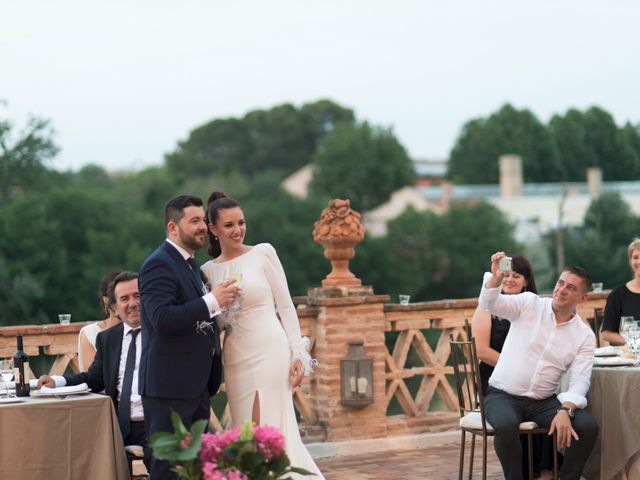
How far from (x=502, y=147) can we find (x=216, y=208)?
55.5 meters

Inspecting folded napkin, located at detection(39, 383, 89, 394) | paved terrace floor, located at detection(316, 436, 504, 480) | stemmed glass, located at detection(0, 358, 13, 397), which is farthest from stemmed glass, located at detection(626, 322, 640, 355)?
stemmed glass, located at detection(0, 358, 13, 397)

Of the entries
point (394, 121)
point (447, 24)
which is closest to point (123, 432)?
point (447, 24)

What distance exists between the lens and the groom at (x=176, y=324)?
4.75m

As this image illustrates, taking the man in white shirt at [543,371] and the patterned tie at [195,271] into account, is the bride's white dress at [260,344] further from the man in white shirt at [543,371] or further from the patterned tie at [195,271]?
the man in white shirt at [543,371]

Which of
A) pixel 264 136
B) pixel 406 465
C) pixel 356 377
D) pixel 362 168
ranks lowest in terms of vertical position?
pixel 406 465

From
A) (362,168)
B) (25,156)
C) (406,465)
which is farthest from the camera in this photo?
(362,168)

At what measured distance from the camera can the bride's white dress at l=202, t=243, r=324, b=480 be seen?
5137 mm

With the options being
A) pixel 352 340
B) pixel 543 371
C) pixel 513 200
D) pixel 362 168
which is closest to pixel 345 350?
pixel 352 340

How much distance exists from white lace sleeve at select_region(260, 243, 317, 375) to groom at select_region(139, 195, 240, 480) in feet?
1.26

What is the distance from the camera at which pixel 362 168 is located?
64.4 metres

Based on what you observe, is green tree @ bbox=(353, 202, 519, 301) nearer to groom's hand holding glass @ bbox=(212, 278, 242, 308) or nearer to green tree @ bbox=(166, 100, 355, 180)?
green tree @ bbox=(166, 100, 355, 180)

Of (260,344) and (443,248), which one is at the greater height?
(260,344)

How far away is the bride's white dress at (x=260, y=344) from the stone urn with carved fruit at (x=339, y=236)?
2.76 m

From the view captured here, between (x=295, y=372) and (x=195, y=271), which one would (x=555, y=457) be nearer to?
(x=295, y=372)
